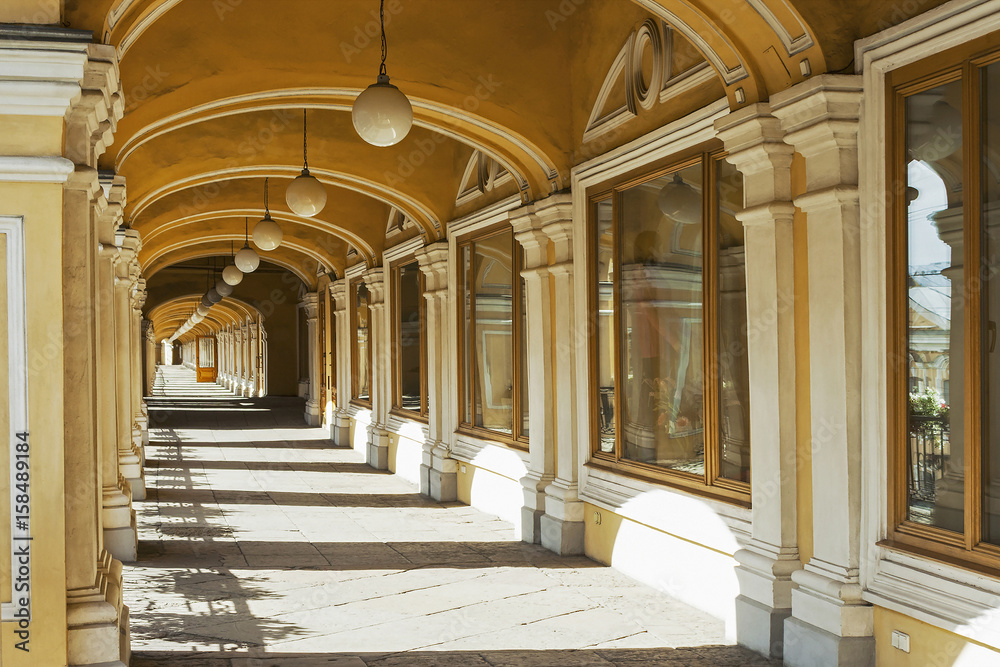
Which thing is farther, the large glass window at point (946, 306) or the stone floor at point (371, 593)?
the stone floor at point (371, 593)

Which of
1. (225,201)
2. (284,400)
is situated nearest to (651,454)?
(225,201)

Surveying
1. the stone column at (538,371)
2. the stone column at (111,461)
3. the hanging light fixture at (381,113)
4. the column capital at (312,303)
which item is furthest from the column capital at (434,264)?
the column capital at (312,303)

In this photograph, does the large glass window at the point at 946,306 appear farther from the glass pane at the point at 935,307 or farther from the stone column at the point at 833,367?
the stone column at the point at 833,367

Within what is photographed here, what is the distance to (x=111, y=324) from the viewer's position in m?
7.63

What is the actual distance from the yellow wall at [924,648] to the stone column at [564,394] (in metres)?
3.50

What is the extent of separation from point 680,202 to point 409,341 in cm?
694

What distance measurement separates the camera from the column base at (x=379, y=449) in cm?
1395

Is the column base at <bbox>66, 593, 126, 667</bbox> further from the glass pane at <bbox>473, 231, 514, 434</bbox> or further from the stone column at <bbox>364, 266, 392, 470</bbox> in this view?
the stone column at <bbox>364, 266, 392, 470</bbox>

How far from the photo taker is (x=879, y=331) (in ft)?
15.3

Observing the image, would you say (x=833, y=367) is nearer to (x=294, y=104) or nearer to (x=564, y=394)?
(x=564, y=394)

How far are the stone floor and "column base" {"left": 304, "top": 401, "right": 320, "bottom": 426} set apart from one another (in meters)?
9.53

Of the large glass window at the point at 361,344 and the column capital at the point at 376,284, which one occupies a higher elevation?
the column capital at the point at 376,284

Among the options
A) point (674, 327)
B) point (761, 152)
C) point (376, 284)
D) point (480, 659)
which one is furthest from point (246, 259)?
point (761, 152)

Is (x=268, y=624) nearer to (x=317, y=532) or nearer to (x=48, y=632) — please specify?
(x=48, y=632)
